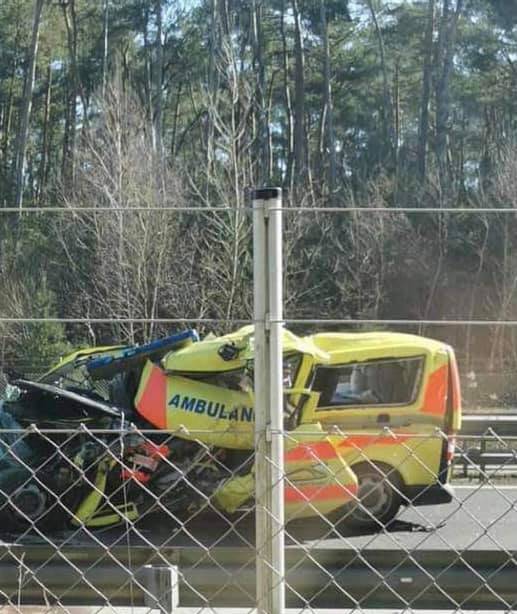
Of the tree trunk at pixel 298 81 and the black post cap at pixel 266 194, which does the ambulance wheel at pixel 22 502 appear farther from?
the tree trunk at pixel 298 81

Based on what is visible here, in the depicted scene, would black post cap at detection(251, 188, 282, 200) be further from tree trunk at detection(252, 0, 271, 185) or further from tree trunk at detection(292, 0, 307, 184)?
tree trunk at detection(292, 0, 307, 184)

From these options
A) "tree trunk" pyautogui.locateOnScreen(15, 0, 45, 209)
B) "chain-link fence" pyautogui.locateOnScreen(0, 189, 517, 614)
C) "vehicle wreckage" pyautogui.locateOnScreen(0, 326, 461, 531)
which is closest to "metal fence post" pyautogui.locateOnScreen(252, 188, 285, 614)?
"chain-link fence" pyautogui.locateOnScreen(0, 189, 517, 614)

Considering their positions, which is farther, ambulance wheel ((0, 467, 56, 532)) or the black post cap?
ambulance wheel ((0, 467, 56, 532))

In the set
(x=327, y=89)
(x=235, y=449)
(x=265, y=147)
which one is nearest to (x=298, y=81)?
(x=327, y=89)

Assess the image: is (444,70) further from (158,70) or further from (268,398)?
(268,398)

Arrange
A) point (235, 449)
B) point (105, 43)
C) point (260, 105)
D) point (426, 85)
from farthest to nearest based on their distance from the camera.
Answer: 1. point (426, 85)
2. point (105, 43)
3. point (260, 105)
4. point (235, 449)

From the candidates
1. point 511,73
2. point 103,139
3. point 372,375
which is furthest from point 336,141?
point 372,375

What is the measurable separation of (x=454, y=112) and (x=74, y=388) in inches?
1278

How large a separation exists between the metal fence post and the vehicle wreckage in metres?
4.83

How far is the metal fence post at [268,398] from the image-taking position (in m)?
2.28

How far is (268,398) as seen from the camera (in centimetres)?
230

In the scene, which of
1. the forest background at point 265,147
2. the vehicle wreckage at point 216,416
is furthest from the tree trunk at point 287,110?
the vehicle wreckage at point 216,416

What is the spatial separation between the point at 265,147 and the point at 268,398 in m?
34.3

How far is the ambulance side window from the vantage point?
8.59 metres
